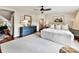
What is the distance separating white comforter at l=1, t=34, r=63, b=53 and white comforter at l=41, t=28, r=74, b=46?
11 centimetres

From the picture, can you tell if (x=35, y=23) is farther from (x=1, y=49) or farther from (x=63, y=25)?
(x=1, y=49)

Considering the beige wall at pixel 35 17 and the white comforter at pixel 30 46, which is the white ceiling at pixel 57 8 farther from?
the white comforter at pixel 30 46

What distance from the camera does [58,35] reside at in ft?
5.72

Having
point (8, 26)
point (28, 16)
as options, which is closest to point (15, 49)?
point (8, 26)

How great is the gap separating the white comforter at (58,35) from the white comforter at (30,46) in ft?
0.36

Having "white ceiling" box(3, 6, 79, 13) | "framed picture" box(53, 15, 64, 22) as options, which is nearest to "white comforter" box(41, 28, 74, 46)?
"framed picture" box(53, 15, 64, 22)

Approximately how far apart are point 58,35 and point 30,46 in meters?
0.67

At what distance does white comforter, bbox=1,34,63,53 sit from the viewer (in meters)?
1.70

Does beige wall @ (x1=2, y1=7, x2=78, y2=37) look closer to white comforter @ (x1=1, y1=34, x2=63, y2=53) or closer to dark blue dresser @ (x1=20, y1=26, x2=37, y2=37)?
dark blue dresser @ (x1=20, y1=26, x2=37, y2=37)

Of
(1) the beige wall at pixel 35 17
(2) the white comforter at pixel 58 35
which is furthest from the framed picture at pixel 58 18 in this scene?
(2) the white comforter at pixel 58 35

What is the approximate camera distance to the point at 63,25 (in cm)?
171
